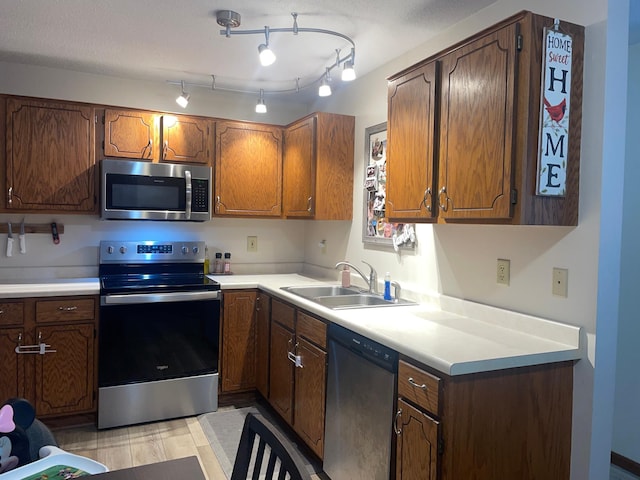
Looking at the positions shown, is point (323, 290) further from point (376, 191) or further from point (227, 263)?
point (227, 263)

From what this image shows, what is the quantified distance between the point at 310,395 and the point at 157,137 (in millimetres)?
2065

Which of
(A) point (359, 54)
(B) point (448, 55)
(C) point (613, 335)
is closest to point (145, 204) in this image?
(A) point (359, 54)

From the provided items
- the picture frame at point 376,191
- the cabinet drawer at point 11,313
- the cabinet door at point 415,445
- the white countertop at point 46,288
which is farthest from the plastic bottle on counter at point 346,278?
the cabinet drawer at point 11,313

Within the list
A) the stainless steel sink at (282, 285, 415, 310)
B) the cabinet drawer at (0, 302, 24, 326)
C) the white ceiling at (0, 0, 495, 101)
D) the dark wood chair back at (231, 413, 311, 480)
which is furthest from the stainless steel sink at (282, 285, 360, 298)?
the dark wood chair back at (231, 413, 311, 480)

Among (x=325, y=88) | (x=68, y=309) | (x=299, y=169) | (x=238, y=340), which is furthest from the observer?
(x=299, y=169)

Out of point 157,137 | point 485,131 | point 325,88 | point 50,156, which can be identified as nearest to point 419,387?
point 485,131

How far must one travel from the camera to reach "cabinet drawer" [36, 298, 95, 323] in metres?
2.84

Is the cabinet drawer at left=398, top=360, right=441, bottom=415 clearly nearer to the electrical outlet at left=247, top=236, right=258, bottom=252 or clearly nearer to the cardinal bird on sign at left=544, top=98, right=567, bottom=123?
the cardinal bird on sign at left=544, top=98, right=567, bottom=123

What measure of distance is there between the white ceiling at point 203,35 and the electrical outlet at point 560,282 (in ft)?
4.15

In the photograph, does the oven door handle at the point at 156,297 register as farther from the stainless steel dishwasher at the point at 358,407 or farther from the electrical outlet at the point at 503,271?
the electrical outlet at the point at 503,271

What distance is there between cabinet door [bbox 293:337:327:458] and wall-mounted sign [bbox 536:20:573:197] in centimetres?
132

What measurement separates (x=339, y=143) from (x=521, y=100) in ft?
5.64

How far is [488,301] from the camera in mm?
2215

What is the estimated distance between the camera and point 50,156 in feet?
10.2
